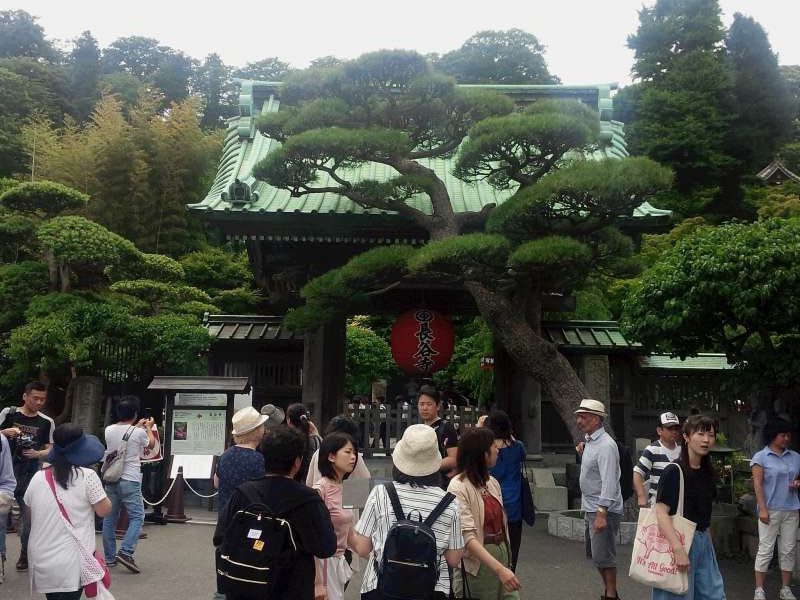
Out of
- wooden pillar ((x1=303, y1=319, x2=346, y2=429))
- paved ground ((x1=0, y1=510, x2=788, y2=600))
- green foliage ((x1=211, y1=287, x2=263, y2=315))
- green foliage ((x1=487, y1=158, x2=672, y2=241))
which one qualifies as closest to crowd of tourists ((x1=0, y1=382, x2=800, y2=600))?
paved ground ((x1=0, y1=510, x2=788, y2=600))

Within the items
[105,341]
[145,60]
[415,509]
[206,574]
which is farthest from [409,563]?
[145,60]

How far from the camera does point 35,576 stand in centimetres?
423

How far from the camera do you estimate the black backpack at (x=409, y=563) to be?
334 cm

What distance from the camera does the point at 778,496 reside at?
6.37 m

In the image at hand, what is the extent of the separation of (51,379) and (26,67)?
27.7 meters

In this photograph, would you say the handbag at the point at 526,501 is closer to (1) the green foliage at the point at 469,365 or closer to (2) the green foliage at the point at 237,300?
(1) the green foliage at the point at 469,365

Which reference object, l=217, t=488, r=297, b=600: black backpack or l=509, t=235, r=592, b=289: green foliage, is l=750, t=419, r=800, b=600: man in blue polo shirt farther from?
l=217, t=488, r=297, b=600: black backpack

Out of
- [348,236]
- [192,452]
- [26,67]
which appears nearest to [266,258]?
[348,236]

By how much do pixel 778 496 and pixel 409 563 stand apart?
14.8 feet

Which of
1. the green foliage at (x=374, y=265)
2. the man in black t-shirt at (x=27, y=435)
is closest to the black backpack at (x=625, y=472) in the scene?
the green foliage at (x=374, y=265)

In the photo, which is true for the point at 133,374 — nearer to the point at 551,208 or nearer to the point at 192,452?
the point at 192,452

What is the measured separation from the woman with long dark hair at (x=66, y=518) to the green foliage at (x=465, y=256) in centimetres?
499

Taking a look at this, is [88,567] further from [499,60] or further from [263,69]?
[263,69]

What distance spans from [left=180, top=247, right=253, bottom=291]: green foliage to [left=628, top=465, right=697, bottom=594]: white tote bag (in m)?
19.0
